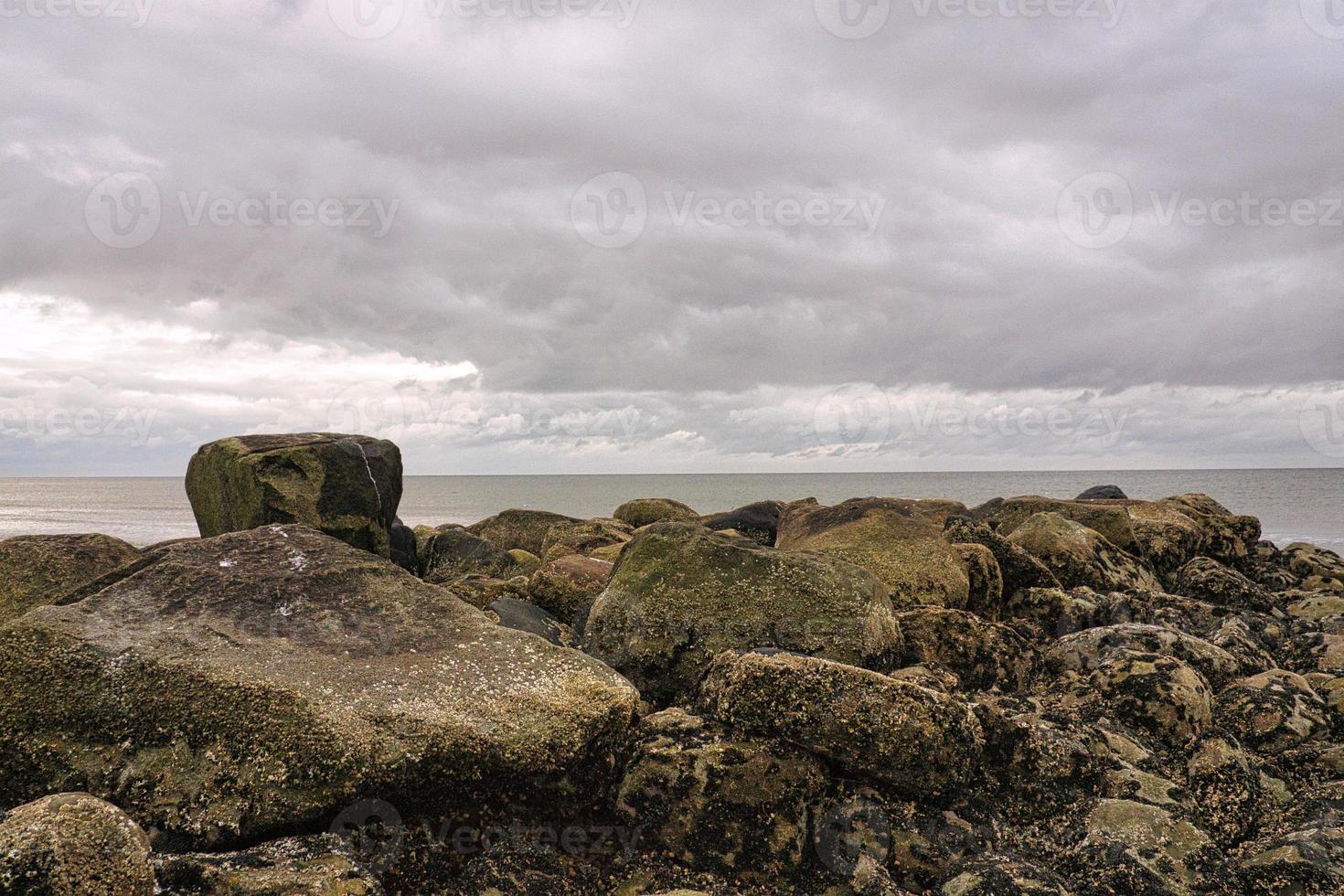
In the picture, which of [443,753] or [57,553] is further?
[57,553]

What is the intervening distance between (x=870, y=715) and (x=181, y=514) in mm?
62999

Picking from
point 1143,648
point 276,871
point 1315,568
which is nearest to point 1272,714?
point 1143,648

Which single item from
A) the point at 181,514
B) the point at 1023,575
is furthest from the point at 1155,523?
the point at 181,514

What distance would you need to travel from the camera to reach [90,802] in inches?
143

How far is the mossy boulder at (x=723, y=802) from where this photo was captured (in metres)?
4.74

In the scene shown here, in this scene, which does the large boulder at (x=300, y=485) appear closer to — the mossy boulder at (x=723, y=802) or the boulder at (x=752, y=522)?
the boulder at (x=752, y=522)

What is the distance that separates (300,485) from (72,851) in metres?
8.22

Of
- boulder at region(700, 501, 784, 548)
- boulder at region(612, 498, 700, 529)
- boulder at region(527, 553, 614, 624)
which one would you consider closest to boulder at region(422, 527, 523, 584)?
boulder at region(700, 501, 784, 548)

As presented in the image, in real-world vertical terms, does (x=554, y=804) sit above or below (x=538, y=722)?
below

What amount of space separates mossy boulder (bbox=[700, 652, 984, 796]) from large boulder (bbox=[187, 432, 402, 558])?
25.7 feet

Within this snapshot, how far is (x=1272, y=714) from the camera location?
6535 mm

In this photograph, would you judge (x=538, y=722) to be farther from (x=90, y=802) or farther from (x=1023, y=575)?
(x=1023, y=575)

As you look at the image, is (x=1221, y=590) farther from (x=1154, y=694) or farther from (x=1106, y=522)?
(x=1154, y=694)

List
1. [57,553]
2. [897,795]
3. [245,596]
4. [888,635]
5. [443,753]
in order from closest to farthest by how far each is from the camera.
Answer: [443,753] < [897,795] < [245,596] < [888,635] < [57,553]
